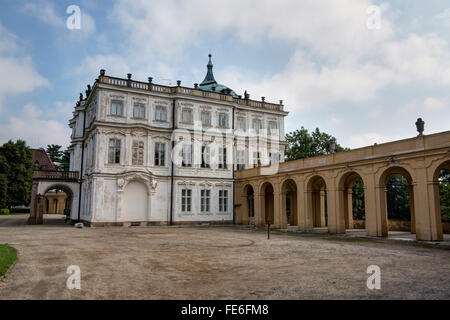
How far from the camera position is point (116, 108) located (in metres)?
30.0

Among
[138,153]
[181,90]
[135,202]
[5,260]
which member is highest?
[181,90]

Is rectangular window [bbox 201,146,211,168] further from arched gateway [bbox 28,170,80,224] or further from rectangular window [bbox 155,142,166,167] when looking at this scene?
arched gateway [bbox 28,170,80,224]

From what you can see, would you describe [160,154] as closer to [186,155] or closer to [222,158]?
[186,155]

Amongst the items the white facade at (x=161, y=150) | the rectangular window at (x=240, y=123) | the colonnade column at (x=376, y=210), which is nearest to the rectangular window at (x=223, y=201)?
the white facade at (x=161, y=150)

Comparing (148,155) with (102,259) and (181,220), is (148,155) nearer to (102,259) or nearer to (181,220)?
(181,220)

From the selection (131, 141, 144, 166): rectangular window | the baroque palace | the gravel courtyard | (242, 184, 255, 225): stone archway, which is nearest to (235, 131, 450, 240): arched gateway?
the baroque palace

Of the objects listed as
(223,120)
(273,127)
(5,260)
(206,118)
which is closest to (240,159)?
(223,120)

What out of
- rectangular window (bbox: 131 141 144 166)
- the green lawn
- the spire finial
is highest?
Answer: the spire finial

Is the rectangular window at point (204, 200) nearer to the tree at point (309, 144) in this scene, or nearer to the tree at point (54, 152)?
the tree at point (309, 144)

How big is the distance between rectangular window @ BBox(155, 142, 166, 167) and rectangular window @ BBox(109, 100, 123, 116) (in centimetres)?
429

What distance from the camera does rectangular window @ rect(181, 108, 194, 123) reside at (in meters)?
32.7

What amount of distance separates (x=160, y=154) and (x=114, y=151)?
4159mm

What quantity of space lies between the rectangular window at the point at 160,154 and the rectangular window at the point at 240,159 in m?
8.06

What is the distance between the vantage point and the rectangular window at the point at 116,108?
29736mm
